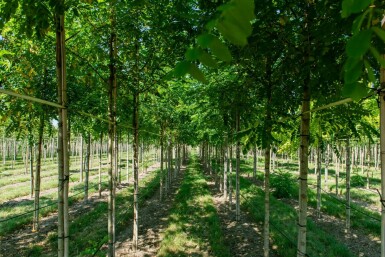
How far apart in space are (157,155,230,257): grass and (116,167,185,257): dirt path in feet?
1.10

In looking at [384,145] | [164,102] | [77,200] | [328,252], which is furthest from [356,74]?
[77,200]

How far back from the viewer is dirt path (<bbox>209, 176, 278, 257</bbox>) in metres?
7.99

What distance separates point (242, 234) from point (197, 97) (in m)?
5.11

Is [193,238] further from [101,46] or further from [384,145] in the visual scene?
[384,145]

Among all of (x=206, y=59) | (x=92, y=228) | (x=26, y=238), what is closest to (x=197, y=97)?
(x=206, y=59)

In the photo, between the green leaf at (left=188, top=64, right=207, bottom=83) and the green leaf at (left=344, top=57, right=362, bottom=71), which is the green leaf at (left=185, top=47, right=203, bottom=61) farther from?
the green leaf at (left=344, top=57, right=362, bottom=71)

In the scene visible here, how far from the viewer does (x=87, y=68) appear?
5.33 metres

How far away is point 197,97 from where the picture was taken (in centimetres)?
639

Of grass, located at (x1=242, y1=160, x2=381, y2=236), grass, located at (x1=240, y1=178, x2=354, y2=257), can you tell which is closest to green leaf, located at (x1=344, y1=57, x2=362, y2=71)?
grass, located at (x1=240, y1=178, x2=354, y2=257)

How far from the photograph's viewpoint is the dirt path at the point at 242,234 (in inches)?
314

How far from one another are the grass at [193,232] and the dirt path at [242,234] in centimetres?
33

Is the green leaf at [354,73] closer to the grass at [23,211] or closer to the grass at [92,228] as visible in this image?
the grass at [92,228]

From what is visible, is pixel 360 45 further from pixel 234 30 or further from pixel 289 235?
pixel 289 235

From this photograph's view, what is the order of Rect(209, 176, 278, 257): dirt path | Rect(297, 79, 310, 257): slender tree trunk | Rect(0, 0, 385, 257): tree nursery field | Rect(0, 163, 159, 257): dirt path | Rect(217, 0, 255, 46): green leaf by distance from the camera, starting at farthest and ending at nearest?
Rect(0, 163, 159, 257): dirt path < Rect(209, 176, 278, 257): dirt path < Rect(297, 79, 310, 257): slender tree trunk < Rect(0, 0, 385, 257): tree nursery field < Rect(217, 0, 255, 46): green leaf
